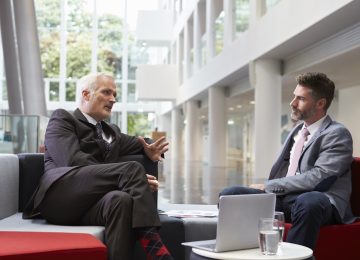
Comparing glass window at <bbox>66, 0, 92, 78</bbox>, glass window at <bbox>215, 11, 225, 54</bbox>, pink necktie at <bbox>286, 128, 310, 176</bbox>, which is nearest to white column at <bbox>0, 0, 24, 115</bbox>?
glass window at <bbox>215, 11, 225, 54</bbox>

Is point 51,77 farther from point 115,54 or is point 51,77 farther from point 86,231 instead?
point 86,231

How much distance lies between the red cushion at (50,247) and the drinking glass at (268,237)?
84cm

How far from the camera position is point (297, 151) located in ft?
13.8

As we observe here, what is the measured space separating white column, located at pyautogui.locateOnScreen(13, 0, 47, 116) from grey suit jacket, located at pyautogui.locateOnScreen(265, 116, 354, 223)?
1056cm

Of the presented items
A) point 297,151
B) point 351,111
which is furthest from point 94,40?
point 297,151

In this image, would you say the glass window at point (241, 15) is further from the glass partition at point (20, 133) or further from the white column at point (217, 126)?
the glass partition at point (20, 133)

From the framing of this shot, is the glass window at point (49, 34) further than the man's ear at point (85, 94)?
Yes

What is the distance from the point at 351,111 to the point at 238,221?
54.6 ft

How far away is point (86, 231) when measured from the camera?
3406 millimetres

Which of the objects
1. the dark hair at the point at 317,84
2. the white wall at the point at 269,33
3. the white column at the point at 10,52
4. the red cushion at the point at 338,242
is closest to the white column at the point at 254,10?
the white wall at the point at 269,33

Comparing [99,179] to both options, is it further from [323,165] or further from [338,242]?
[338,242]

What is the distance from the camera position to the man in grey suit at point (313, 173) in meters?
3.53

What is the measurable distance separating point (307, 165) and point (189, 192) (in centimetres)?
723

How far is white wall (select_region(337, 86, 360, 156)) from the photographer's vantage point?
1788 cm
